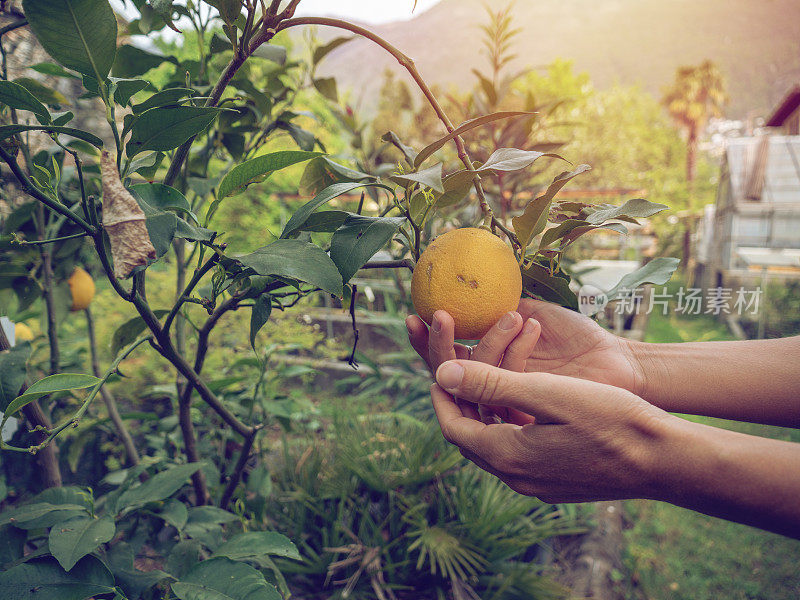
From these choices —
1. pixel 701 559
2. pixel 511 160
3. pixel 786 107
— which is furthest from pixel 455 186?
pixel 786 107

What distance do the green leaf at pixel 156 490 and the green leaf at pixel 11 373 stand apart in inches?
7.1

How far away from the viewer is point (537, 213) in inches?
18.3

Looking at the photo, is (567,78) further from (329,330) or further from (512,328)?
(512,328)

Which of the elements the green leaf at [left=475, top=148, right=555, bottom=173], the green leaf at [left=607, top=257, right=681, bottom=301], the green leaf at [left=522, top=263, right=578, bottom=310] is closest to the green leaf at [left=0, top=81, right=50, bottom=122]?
the green leaf at [left=475, top=148, right=555, bottom=173]

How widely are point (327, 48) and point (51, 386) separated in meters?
0.56

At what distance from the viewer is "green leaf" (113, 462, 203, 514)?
0.59m

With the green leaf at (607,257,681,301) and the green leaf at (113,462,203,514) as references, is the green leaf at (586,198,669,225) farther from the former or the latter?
the green leaf at (113,462,203,514)

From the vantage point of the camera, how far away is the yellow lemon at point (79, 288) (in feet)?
2.81

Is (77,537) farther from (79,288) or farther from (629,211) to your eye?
(629,211)

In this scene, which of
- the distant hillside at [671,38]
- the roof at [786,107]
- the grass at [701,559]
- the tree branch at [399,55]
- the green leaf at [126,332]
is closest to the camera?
the tree branch at [399,55]

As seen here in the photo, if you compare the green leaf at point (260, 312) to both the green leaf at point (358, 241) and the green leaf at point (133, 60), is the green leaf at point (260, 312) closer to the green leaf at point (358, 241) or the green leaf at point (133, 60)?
the green leaf at point (358, 241)

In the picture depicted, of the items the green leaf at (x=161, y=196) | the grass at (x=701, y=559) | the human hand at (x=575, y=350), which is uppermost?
the green leaf at (x=161, y=196)

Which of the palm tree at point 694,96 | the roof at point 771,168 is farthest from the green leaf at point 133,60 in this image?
the palm tree at point 694,96

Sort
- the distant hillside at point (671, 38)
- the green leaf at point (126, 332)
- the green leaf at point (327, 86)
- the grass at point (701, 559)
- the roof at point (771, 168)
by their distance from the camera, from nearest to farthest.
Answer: the green leaf at point (126, 332) < the green leaf at point (327, 86) < the grass at point (701, 559) < the roof at point (771, 168) < the distant hillside at point (671, 38)
